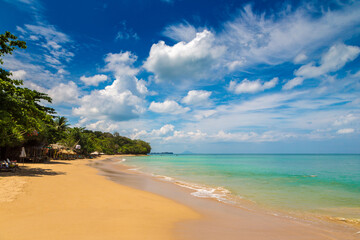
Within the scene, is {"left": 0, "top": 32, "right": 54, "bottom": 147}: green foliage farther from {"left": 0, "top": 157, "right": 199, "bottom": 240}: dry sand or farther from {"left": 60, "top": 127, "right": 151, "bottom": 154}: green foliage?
{"left": 60, "top": 127, "right": 151, "bottom": 154}: green foliage

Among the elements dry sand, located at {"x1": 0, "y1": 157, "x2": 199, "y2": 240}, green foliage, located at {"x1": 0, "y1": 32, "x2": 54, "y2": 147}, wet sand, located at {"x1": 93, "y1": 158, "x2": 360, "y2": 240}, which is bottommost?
wet sand, located at {"x1": 93, "y1": 158, "x2": 360, "y2": 240}

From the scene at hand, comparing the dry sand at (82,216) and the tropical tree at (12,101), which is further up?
the tropical tree at (12,101)

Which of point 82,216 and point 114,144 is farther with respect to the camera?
point 114,144

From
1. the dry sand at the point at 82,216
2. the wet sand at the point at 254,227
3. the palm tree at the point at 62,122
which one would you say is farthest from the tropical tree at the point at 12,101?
the palm tree at the point at 62,122

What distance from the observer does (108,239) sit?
439cm

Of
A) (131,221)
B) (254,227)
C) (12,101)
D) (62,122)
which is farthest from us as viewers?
(62,122)

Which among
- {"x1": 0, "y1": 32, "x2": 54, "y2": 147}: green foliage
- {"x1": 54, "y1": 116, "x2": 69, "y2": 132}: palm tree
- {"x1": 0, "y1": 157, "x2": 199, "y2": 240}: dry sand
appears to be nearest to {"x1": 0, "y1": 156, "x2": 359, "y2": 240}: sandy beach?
{"x1": 0, "y1": 157, "x2": 199, "y2": 240}: dry sand

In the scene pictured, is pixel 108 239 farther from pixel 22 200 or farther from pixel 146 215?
pixel 22 200

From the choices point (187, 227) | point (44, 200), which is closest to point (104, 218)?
point (187, 227)

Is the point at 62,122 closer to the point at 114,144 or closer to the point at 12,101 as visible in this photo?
the point at 12,101

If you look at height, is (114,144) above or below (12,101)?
below

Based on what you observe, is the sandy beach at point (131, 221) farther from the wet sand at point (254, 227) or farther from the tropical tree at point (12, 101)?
the tropical tree at point (12, 101)

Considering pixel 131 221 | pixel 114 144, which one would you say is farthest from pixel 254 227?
pixel 114 144

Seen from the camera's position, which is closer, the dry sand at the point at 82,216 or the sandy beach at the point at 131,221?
the dry sand at the point at 82,216
